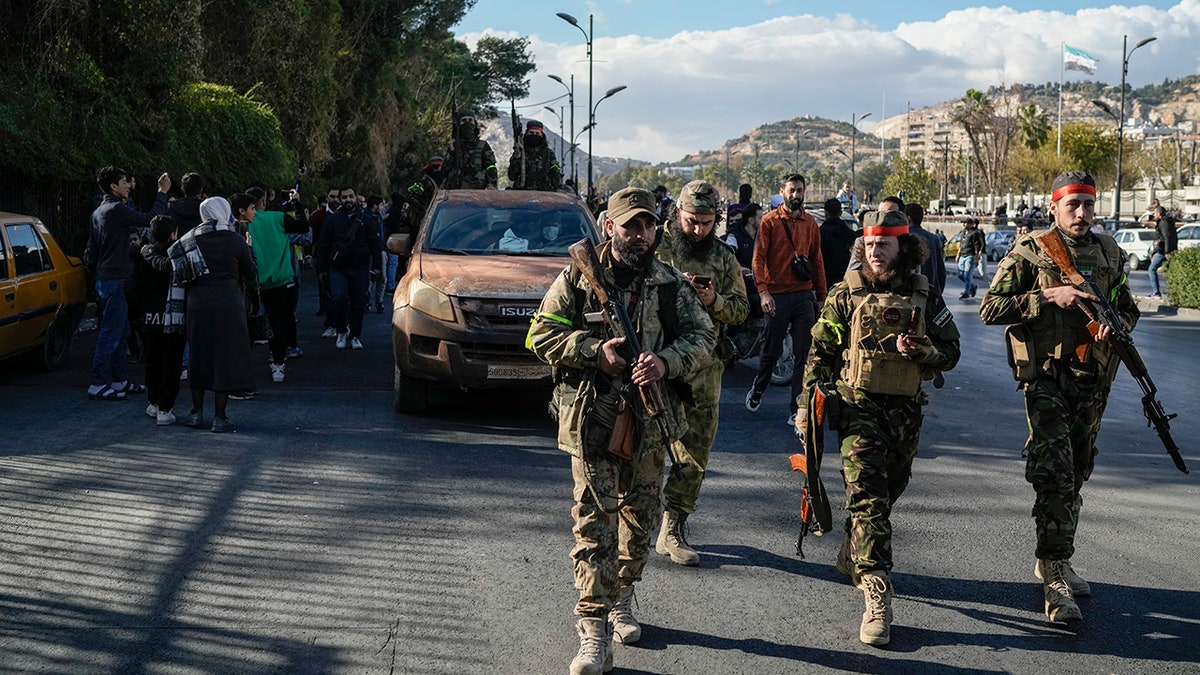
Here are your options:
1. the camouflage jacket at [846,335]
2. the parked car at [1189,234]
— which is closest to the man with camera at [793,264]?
the camouflage jacket at [846,335]

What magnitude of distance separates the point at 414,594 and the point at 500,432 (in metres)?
3.84

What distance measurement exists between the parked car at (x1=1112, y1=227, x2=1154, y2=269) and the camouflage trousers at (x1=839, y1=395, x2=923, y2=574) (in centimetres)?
3747

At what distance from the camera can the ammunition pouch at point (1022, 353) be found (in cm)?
537

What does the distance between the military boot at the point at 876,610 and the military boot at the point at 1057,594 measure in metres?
0.71

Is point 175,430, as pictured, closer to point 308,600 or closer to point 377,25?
point 308,600

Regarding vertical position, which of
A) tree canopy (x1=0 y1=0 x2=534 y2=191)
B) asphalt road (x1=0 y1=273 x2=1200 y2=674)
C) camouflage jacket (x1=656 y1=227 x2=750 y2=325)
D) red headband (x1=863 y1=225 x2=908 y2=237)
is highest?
tree canopy (x1=0 y1=0 x2=534 y2=191)

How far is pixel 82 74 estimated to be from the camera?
17.6m

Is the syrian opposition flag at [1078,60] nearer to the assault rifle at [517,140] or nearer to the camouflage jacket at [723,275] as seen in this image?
the assault rifle at [517,140]

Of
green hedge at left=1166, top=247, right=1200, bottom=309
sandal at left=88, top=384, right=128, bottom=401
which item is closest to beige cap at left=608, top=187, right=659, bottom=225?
sandal at left=88, top=384, right=128, bottom=401

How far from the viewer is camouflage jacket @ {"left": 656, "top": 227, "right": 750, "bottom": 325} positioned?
602 cm

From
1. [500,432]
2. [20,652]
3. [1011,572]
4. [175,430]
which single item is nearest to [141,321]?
[175,430]

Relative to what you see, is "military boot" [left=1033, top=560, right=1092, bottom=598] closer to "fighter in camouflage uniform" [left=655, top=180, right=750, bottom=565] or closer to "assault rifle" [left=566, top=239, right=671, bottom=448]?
"fighter in camouflage uniform" [left=655, top=180, right=750, bottom=565]

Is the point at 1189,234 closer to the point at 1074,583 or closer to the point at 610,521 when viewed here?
the point at 1074,583

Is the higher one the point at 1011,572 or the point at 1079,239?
the point at 1079,239
